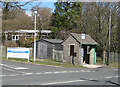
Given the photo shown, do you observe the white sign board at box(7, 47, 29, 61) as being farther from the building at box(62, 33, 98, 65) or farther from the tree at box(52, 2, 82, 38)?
the tree at box(52, 2, 82, 38)

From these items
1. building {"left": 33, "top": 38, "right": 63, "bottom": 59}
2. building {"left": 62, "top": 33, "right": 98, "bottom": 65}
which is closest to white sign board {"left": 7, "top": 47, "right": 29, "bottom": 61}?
building {"left": 62, "top": 33, "right": 98, "bottom": 65}

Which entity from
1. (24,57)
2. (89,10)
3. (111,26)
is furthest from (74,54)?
(89,10)

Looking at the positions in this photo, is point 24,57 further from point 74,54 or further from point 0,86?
point 0,86

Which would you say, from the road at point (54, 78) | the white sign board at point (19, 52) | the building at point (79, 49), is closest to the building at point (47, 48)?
the building at point (79, 49)

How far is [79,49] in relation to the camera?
1050 inches

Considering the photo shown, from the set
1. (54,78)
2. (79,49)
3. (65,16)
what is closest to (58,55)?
(79,49)

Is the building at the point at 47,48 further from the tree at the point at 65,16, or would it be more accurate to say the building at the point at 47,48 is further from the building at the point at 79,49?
the tree at the point at 65,16

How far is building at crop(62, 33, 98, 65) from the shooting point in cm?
2672

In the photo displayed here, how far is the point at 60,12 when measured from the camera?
4972cm

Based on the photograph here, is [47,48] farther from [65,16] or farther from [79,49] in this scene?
[65,16]

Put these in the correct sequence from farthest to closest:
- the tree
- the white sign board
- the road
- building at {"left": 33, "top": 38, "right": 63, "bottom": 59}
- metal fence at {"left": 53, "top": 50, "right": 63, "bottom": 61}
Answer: the tree → building at {"left": 33, "top": 38, "right": 63, "bottom": 59} → metal fence at {"left": 53, "top": 50, "right": 63, "bottom": 61} → the white sign board → the road

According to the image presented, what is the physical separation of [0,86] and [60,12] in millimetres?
40866

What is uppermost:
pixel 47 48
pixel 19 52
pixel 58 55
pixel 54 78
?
pixel 47 48

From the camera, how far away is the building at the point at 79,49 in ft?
87.7
